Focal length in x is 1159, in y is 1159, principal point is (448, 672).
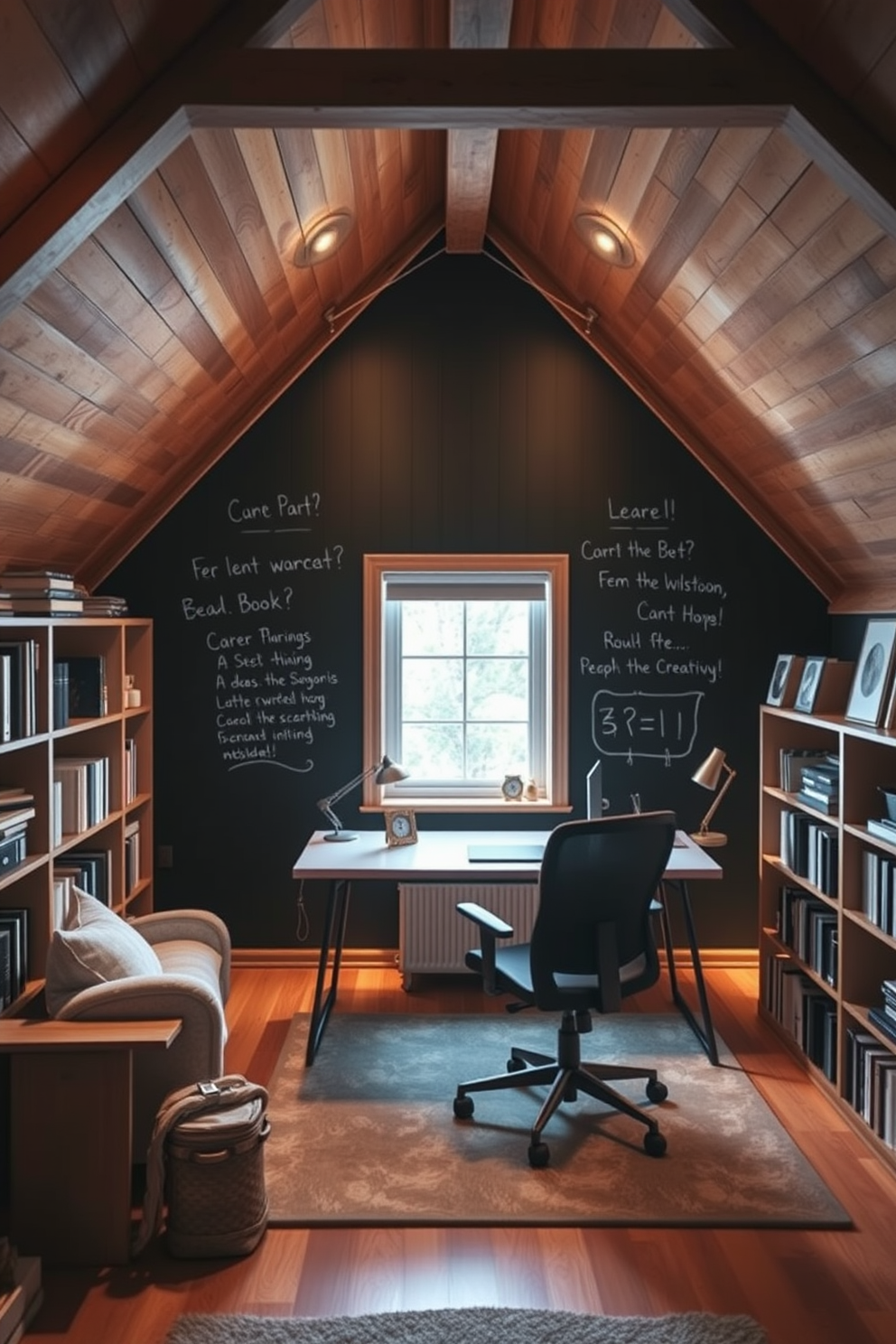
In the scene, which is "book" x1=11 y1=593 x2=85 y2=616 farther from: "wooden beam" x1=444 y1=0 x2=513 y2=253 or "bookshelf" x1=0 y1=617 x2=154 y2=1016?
"wooden beam" x1=444 y1=0 x2=513 y2=253

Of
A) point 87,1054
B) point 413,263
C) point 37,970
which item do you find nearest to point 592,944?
point 87,1054

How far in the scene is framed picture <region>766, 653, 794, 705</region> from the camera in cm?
482

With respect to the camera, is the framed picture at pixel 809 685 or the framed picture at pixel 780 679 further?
the framed picture at pixel 780 679

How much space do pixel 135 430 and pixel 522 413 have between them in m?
1.89

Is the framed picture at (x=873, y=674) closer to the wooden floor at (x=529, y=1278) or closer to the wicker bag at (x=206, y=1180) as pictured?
the wooden floor at (x=529, y=1278)

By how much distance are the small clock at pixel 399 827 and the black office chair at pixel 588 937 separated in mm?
922

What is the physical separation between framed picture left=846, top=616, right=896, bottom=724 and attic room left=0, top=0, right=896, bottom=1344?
0.15 ft

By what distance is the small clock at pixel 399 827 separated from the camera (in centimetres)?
462

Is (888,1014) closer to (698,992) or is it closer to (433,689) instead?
(698,992)

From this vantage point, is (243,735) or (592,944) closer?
(592,944)

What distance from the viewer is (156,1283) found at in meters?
2.86

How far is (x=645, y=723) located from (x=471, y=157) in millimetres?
2558

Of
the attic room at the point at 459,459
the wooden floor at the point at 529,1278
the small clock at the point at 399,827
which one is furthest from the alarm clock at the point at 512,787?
the wooden floor at the point at 529,1278

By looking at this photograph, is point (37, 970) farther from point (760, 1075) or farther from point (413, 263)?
point (413, 263)
